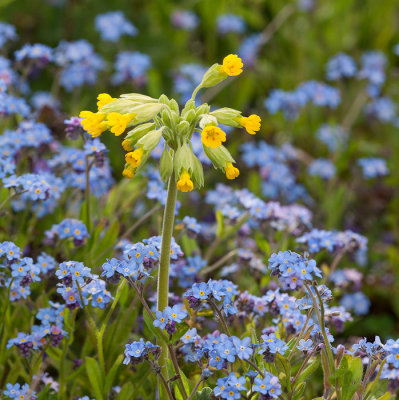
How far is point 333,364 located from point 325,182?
3.11 m

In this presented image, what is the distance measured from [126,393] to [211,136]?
97cm

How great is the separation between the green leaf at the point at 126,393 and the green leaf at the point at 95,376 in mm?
69

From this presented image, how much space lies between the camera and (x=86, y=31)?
5508mm

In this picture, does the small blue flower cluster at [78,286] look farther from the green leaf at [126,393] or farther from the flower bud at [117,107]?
the flower bud at [117,107]

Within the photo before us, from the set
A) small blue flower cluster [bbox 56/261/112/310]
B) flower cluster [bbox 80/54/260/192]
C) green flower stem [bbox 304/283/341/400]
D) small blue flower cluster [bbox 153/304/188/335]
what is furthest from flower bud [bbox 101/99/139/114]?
green flower stem [bbox 304/283/341/400]

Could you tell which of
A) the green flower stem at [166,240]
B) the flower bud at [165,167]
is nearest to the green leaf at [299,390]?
the green flower stem at [166,240]

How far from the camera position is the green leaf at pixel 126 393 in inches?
85.4

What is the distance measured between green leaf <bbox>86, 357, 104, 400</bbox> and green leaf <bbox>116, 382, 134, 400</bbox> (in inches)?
2.7

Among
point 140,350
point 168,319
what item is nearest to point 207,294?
point 168,319

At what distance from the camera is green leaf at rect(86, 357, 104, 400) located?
2137 mm

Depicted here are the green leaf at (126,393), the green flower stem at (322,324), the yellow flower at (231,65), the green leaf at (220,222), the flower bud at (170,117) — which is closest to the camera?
the green flower stem at (322,324)

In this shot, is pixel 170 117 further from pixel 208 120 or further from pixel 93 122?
pixel 93 122

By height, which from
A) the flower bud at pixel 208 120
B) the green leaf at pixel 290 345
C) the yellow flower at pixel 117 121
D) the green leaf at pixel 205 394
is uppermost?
the yellow flower at pixel 117 121

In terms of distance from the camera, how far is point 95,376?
2.17 m
